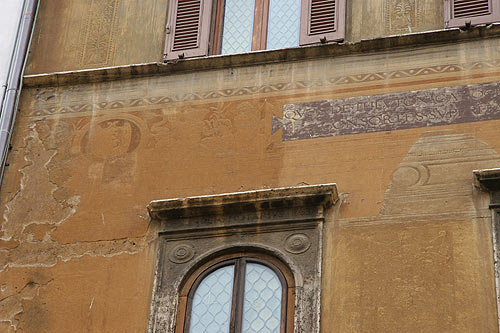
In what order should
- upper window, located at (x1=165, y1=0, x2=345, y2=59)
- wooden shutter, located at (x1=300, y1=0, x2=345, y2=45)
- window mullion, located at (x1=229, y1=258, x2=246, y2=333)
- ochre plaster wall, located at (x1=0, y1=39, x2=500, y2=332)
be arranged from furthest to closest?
upper window, located at (x1=165, y1=0, x2=345, y2=59), wooden shutter, located at (x1=300, y1=0, x2=345, y2=45), window mullion, located at (x1=229, y1=258, x2=246, y2=333), ochre plaster wall, located at (x1=0, y1=39, x2=500, y2=332)

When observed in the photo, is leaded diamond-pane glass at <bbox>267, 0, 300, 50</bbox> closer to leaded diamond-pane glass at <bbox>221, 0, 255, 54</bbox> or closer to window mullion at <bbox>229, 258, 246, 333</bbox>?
leaded diamond-pane glass at <bbox>221, 0, 255, 54</bbox>

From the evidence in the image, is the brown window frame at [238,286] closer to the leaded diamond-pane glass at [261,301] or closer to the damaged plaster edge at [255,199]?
the leaded diamond-pane glass at [261,301]

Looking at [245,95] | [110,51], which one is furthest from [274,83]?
[110,51]

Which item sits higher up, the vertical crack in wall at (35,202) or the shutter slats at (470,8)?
the shutter slats at (470,8)

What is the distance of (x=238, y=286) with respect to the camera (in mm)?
8992

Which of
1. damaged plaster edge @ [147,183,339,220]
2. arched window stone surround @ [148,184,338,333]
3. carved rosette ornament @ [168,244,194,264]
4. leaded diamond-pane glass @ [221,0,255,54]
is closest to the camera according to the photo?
arched window stone surround @ [148,184,338,333]

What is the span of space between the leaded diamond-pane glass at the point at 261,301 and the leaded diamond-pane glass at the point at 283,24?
2.25 metres

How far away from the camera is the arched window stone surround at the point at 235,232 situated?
9008 mm

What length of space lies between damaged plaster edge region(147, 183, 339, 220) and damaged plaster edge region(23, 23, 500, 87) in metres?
1.39

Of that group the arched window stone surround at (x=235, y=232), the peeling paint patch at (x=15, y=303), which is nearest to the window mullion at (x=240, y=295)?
the arched window stone surround at (x=235, y=232)

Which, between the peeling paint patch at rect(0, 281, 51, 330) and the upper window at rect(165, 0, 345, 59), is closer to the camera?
the peeling paint patch at rect(0, 281, 51, 330)

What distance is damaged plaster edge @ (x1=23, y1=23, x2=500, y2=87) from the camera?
9.84m

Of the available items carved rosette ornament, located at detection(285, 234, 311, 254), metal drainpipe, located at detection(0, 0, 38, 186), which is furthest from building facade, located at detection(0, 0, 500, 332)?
metal drainpipe, located at detection(0, 0, 38, 186)

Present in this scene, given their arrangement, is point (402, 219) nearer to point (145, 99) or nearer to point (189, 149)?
point (189, 149)
